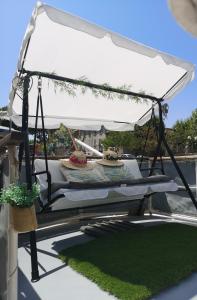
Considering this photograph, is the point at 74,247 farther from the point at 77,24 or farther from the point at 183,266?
the point at 77,24

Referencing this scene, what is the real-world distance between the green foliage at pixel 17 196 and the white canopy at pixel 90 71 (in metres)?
1.84

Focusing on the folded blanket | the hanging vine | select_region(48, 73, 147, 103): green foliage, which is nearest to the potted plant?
the folded blanket

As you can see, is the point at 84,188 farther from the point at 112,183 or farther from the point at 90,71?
the point at 90,71

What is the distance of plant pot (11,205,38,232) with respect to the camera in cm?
198

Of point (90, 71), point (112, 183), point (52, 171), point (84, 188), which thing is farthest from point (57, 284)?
point (90, 71)

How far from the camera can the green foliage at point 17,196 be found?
6.65 ft

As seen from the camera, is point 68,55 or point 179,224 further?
point 179,224

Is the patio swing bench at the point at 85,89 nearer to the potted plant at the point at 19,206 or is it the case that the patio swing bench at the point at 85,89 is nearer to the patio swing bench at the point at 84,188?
the patio swing bench at the point at 84,188

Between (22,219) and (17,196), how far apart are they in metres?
0.15

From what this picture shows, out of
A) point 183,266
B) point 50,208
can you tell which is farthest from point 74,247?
point 183,266

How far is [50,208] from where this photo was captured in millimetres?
4117

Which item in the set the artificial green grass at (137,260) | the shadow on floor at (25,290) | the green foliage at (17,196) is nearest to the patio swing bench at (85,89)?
the shadow on floor at (25,290)

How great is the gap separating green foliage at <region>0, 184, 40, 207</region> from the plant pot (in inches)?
1.4

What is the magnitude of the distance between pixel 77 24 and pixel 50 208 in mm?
2274
